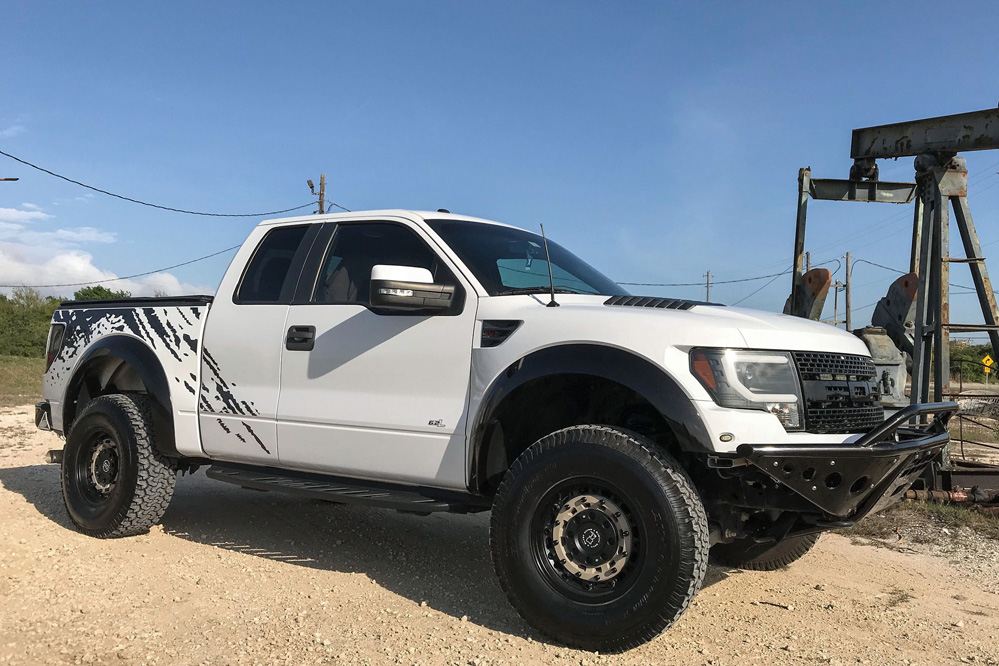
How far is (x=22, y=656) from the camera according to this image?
3.27 metres

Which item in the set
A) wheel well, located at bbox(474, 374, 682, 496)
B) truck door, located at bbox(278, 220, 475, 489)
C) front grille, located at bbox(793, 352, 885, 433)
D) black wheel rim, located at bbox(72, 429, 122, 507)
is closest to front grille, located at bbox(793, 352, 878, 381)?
front grille, located at bbox(793, 352, 885, 433)

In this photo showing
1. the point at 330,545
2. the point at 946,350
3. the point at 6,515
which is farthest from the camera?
the point at 946,350

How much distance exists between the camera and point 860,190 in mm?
9078

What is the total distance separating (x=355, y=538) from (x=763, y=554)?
2.69 meters

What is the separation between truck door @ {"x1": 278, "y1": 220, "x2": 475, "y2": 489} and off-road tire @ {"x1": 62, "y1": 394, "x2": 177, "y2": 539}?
3.92 feet

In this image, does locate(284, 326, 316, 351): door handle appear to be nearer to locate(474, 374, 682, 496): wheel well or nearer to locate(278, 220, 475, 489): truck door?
locate(278, 220, 475, 489): truck door

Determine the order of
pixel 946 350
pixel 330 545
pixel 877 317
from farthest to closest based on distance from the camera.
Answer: pixel 877 317 < pixel 946 350 < pixel 330 545

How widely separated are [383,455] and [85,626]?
1557 mm

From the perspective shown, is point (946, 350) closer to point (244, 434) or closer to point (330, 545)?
point (330, 545)

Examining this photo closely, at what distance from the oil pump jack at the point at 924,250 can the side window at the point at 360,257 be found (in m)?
4.59

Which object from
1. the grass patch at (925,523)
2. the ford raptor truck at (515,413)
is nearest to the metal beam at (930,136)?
the grass patch at (925,523)

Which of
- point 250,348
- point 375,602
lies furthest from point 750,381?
point 250,348

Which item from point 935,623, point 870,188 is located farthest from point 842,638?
point 870,188

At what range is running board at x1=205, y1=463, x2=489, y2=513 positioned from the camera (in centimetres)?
398
